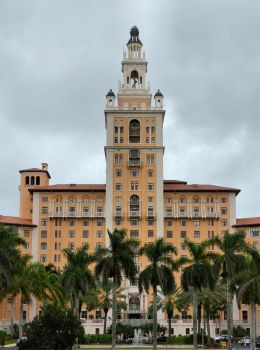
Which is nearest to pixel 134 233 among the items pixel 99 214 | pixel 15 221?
pixel 99 214

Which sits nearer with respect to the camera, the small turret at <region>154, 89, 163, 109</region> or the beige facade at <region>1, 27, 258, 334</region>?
→ the beige facade at <region>1, 27, 258, 334</region>

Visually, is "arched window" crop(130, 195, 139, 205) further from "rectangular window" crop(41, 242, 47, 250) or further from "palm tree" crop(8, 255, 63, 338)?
"palm tree" crop(8, 255, 63, 338)

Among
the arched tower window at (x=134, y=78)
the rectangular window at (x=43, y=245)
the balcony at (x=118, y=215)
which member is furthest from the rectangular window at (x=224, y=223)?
the rectangular window at (x=43, y=245)

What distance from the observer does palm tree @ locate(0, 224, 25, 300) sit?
59562 mm

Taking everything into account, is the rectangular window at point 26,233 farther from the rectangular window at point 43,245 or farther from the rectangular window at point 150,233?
the rectangular window at point 150,233

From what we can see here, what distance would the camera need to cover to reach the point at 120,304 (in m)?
103

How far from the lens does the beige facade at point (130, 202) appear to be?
122938mm

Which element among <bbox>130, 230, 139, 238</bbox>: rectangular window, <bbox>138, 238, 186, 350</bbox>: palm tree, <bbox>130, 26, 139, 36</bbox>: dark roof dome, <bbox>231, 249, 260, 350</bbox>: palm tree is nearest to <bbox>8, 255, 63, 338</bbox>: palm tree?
<bbox>138, 238, 186, 350</bbox>: palm tree

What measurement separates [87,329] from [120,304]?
15648mm

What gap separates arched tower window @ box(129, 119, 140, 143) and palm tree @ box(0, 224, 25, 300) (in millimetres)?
62806

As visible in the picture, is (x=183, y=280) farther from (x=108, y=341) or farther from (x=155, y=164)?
(x=155, y=164)

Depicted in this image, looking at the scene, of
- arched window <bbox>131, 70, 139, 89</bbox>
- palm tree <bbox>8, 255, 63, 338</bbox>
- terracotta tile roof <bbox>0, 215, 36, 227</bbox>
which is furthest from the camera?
arched window <bbox>131, 70, 139, 89</bbox>

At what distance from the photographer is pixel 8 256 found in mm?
60656

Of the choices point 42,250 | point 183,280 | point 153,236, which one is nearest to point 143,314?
point 153,236
